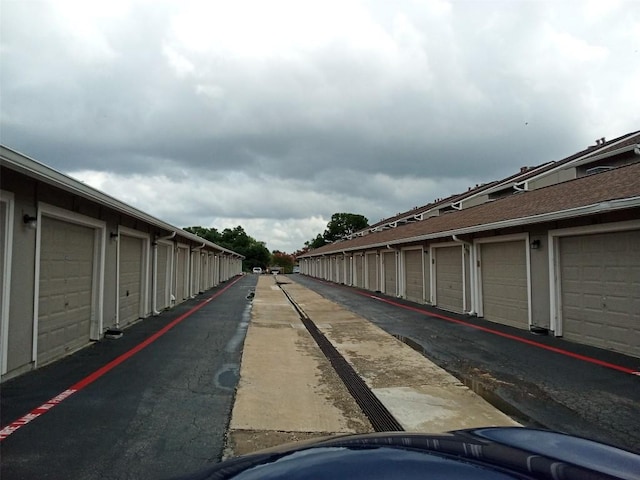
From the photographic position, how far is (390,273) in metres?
23.5

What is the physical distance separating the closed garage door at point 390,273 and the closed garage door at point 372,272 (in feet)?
5.99

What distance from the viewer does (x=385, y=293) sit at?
23969 millimetres

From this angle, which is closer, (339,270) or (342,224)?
(339,270)

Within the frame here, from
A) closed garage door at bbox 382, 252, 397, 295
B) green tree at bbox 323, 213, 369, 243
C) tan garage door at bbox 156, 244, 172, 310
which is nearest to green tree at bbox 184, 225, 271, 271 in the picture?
green tree at bbox 323, 213, 369, 243

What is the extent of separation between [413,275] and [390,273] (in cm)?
382

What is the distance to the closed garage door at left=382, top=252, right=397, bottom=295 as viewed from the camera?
74.4 feet

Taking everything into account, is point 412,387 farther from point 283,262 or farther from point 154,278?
point 283,262

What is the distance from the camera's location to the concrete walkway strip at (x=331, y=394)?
451cm

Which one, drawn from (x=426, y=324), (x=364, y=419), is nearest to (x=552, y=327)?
(x=426, y=324)

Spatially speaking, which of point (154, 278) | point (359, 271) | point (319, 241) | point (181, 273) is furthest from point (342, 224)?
point (154, 278)

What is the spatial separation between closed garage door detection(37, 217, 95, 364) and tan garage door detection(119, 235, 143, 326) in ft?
6.16

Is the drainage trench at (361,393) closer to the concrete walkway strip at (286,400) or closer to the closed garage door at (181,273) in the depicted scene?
the concrete walkway strip at (286,400)

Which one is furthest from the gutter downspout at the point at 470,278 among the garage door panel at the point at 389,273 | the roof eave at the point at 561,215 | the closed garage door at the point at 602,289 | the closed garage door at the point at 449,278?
the garage door panel at the point at 389,273

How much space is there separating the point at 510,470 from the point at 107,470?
10.3 ft
